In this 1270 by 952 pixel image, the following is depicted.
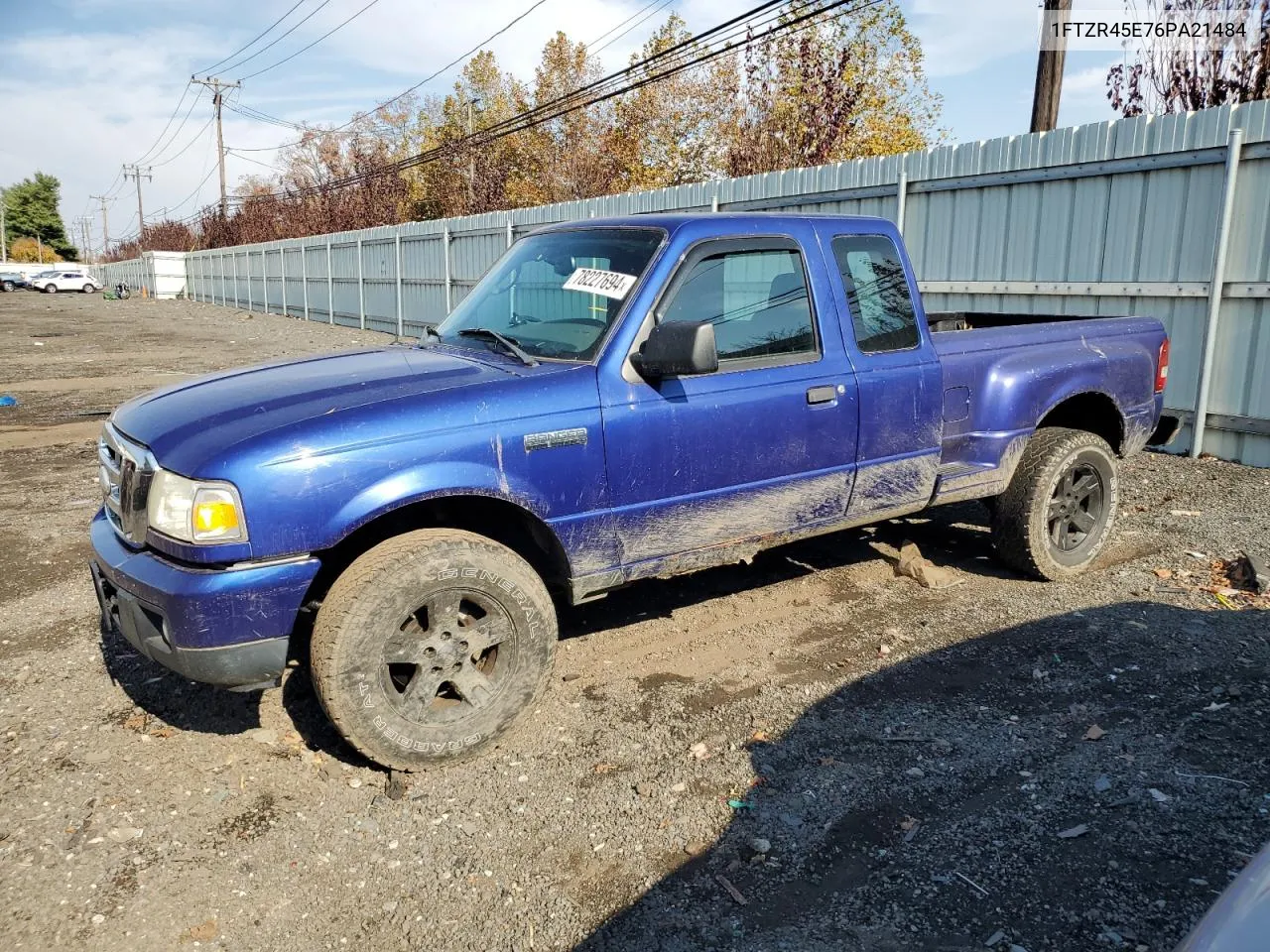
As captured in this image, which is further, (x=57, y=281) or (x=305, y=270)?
(x=57, y=281)

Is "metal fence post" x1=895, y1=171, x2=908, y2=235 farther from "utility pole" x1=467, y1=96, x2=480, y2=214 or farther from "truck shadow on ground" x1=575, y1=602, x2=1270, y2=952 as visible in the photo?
"utility pole" x1=467, y1=96, x2=480, y2=214

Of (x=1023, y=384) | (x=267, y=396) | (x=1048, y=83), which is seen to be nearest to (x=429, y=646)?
(x=267, y=396)

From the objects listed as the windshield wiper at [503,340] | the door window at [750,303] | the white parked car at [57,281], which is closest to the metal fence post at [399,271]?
the windshield wiper at [503,340]

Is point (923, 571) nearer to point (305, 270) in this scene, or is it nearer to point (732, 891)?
point (732, 891)

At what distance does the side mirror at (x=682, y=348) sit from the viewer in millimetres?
3564

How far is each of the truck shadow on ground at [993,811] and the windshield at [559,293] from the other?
5.60ft

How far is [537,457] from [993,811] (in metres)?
2.03

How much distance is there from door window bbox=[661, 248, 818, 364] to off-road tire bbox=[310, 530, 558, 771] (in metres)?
1.33

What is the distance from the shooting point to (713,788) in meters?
3.39

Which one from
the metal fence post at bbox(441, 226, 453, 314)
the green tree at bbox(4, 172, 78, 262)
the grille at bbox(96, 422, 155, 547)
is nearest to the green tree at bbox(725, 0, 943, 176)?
the metal fence post at bbox(441, 226, 453, 314)

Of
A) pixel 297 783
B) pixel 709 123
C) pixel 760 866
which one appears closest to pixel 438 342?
pixel 297 783

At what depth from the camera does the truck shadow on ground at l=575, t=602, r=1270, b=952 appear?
2.68 m

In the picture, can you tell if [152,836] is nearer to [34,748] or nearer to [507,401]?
[34,748]

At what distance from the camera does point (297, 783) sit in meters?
3.46
